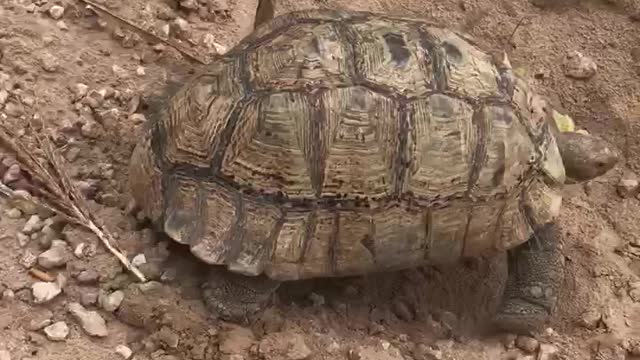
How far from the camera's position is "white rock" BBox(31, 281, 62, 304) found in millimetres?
2902

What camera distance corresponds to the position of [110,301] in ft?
9.87

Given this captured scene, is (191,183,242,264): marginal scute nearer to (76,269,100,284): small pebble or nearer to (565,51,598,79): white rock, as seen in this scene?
(76,269,100,284): small pebble

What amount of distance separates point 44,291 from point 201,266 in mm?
646

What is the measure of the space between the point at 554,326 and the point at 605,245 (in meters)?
0.60

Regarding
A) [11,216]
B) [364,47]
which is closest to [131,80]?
[11,216]

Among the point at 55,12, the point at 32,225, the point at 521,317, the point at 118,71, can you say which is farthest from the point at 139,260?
the point at 521,317

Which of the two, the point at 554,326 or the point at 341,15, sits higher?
the point at 341,15

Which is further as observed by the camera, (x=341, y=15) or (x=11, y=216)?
(x=341, y=15)

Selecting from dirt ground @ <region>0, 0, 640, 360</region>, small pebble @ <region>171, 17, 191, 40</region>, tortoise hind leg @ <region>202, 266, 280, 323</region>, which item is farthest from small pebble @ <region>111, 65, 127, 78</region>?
tortoise hind leg @ <region>202, 266, 280, 323</region>

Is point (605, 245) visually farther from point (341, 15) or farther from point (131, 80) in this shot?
point (131, 80)

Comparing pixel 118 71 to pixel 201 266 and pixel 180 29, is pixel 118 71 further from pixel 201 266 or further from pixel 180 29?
pixel 201 266

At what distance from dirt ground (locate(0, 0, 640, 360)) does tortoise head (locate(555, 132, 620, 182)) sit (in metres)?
0.35

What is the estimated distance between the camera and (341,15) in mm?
3412

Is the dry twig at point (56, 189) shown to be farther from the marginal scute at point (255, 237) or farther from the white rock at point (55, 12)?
the white rock at point (55, 12)
